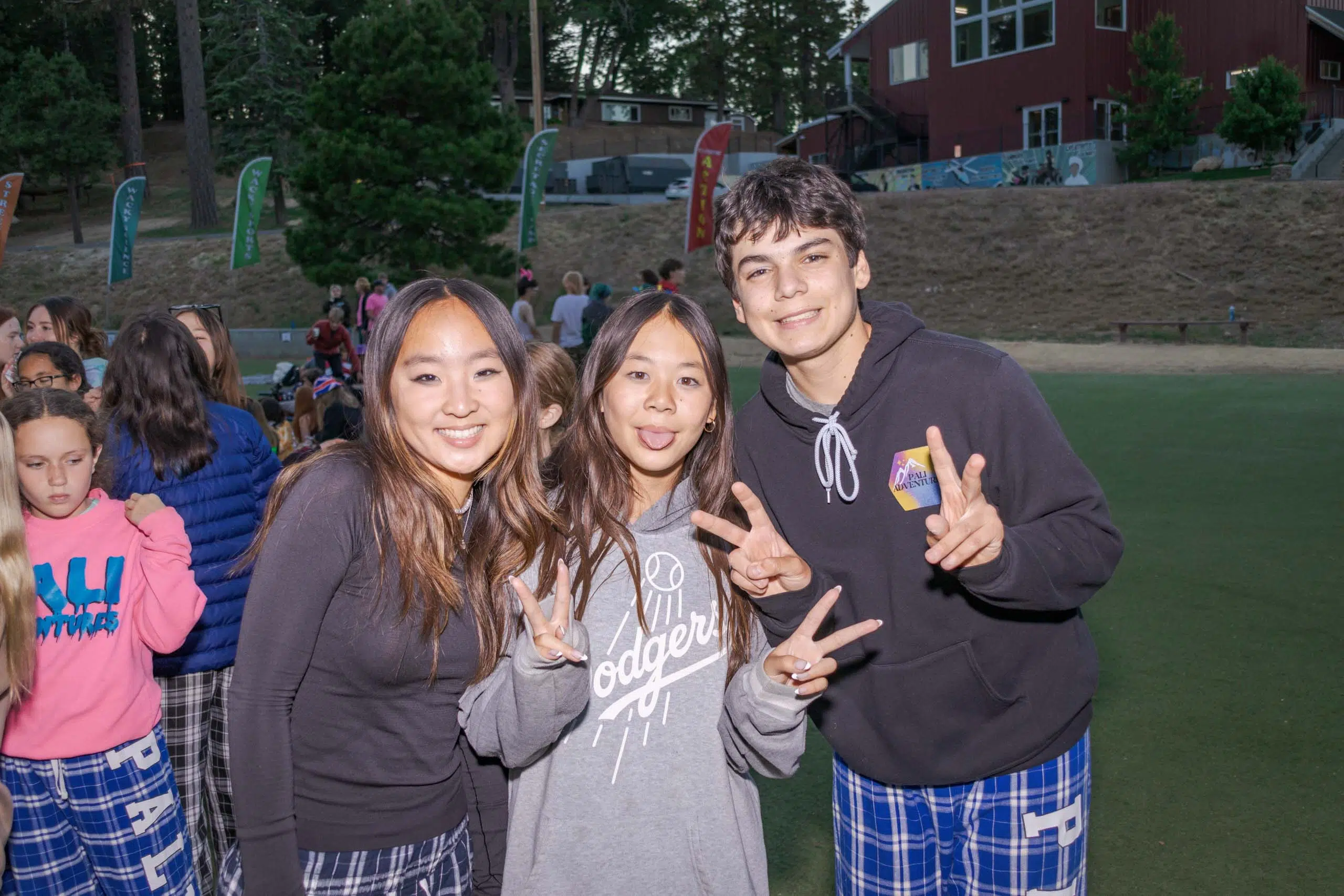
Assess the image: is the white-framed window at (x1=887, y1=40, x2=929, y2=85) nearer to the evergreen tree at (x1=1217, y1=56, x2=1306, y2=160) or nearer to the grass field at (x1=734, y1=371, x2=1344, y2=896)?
the evergreen tree at (x1=1217, y1=56, x2=1306, y2=160)

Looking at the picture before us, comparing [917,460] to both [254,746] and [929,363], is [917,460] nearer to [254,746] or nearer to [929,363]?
[929,363]

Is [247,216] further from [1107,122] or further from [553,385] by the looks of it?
[1107,122]

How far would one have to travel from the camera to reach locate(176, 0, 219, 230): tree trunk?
35812 mm

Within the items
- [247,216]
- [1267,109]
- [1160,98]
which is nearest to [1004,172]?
[1160,98]

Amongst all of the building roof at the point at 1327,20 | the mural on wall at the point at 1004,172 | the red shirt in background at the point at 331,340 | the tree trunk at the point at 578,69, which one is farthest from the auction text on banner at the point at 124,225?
the tree trunk at the point at 578,69

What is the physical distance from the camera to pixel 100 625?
2.84 metres

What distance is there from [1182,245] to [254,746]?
86.1 ft

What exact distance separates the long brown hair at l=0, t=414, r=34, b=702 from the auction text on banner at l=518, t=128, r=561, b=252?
2138cm

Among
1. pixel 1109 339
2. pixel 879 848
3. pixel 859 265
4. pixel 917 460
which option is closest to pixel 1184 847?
pixel 879 848

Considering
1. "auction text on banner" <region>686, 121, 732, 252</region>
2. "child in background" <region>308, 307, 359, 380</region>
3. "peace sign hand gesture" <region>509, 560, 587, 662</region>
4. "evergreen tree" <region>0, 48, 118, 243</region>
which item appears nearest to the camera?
"peace sign hand gesture" <region>509, 560, 587, 662</region>

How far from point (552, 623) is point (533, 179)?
75.3ft

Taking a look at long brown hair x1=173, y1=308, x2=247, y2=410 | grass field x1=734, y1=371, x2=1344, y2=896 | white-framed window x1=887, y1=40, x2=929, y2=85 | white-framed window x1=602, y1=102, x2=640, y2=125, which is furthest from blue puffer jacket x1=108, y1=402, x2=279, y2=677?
white-framed window x1=602, y1=102, x2=640, y2=125

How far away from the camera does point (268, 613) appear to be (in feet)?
6.30

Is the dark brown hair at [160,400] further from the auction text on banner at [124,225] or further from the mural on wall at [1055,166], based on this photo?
the mural on wall at [1055,166]
